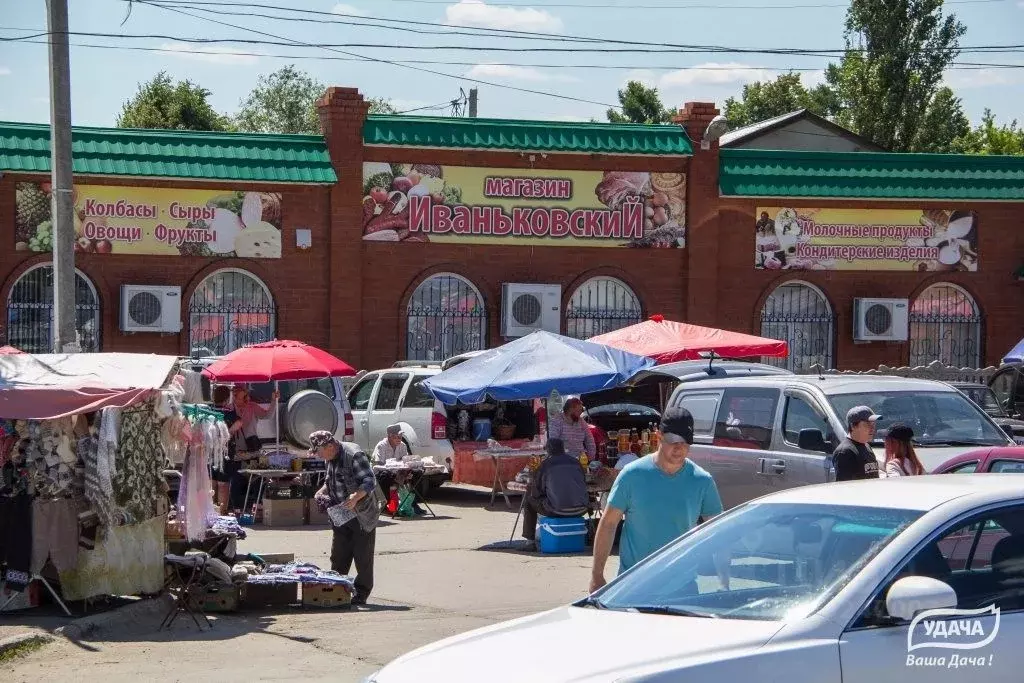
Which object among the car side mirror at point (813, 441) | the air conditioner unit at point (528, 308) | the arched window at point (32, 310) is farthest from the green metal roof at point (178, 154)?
the car side mirror at point (813, 441)

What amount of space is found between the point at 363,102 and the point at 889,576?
2218cm

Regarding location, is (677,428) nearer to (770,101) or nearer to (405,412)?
(405,412)

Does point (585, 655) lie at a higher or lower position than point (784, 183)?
lower

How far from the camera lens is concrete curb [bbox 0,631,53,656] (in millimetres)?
10016

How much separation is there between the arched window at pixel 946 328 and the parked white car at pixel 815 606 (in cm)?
2377

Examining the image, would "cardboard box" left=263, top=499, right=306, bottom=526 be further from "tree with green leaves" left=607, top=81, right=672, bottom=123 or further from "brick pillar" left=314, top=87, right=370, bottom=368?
"tree with green leaves" left=607, top=81, right=672, bottom=123

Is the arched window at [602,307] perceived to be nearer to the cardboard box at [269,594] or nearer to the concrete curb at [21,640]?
the cardboard box at [269,594]

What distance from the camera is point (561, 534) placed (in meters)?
15.7

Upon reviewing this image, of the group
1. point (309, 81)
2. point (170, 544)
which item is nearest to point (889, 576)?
point (170, 544)

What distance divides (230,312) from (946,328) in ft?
47.2

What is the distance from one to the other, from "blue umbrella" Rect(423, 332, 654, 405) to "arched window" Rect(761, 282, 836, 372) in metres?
11.1

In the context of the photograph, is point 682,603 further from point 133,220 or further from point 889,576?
point 133,220

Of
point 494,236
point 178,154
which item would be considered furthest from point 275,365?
point 494,236

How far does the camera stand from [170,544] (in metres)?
12.6
